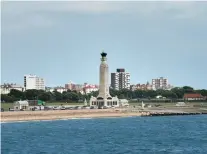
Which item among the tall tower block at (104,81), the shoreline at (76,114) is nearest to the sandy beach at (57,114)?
the shoreline at (76,114)

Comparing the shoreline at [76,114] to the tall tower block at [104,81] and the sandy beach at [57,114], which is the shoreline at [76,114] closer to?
the sandy beach at [57,114]

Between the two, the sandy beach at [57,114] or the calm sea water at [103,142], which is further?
the sandy beach at [57,114]

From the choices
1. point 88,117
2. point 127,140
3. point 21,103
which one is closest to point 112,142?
point 127,140

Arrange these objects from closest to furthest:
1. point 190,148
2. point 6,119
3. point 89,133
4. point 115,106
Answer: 1. point 190,148
2. point 89,133
3. point 6,119
4. point 115,106

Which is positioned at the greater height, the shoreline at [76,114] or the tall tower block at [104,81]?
the tall tower block at [104,81]

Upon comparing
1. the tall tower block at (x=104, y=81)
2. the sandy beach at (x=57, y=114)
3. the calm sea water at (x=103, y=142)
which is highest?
the tall tower block at (x=104, y=81)

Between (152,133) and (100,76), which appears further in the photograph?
(100,76)

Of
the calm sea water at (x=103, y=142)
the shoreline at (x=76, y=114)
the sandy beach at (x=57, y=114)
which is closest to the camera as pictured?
the calm sea water at (x=103, y=142)

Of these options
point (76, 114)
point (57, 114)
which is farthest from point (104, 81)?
point (57, 114)

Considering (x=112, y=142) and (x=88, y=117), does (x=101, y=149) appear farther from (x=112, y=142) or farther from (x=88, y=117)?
(x=88, y=117)
